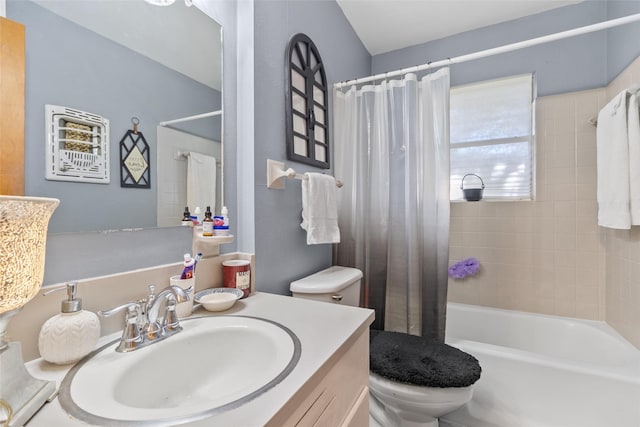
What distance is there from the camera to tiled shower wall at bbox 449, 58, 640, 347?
1835mm

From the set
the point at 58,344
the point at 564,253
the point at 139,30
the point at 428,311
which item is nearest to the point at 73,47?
the point at 139,30

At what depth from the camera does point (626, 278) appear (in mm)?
1595

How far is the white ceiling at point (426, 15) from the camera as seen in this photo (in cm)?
184

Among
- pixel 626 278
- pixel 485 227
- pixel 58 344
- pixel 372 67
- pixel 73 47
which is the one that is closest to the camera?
pixel 58 344

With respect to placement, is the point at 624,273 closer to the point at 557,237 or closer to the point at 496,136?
the point at 557,237

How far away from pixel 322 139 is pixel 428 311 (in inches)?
42.6

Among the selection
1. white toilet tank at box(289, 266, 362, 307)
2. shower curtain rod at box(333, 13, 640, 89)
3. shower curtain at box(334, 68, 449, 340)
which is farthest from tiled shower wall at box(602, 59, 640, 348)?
white toilet tank at box(289, 266, 362, 307)

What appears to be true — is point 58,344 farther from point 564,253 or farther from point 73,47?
point 564,253

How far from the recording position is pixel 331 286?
4.19 ft

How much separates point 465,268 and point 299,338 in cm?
180

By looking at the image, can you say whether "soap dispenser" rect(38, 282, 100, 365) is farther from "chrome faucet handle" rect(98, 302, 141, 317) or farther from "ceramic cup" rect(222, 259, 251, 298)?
"ceramic cup" rect(222, 259, 251, 298)

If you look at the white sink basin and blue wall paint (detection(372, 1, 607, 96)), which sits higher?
blue wall paint (detection(372, 1, 607, 96))

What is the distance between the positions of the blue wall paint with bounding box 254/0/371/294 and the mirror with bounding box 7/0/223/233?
17 centimetres

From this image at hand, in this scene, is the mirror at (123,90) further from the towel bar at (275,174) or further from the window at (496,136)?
the window at (496,136)
